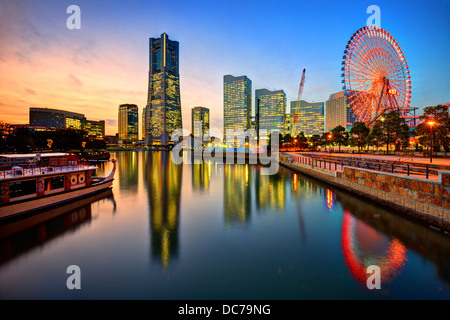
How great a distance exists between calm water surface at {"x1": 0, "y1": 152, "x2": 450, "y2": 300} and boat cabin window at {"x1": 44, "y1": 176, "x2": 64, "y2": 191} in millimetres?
2738

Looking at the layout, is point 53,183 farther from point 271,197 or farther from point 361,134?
point 361,134

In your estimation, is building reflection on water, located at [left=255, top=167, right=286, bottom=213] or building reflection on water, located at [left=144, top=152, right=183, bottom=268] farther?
building reflection on water, located at [left=255, top=167, right=286, bottom=213]

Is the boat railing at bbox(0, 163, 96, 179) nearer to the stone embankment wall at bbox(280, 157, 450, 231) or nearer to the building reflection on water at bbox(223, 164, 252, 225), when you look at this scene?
the building reflection on water at bbox(223, 164, 252, 225)

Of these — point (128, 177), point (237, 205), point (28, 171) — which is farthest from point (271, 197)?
point (128, 177)

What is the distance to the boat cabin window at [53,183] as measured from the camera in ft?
68.0

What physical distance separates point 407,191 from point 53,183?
3045 centimetres

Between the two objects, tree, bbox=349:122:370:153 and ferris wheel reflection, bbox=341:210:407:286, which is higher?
tree, bbox=349:122:370:153

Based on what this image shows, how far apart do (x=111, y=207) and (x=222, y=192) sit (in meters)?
13.1

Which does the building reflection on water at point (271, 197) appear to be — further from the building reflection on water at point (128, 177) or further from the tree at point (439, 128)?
the tree at point (439, 128)

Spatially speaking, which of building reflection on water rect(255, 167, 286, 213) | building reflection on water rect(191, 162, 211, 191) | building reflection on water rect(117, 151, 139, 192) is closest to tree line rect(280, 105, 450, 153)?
building reflection on water rect(255, 167, 286, 213)

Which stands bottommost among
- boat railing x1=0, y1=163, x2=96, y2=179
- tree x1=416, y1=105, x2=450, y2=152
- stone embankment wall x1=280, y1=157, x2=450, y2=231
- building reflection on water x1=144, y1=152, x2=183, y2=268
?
building reflection on water x1=144, y1=152, x2=183, y2=268

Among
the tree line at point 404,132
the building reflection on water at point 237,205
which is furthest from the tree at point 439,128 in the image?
the building reflection on water at point 237,205

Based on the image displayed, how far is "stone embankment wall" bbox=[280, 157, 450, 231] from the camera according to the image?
530 inches
